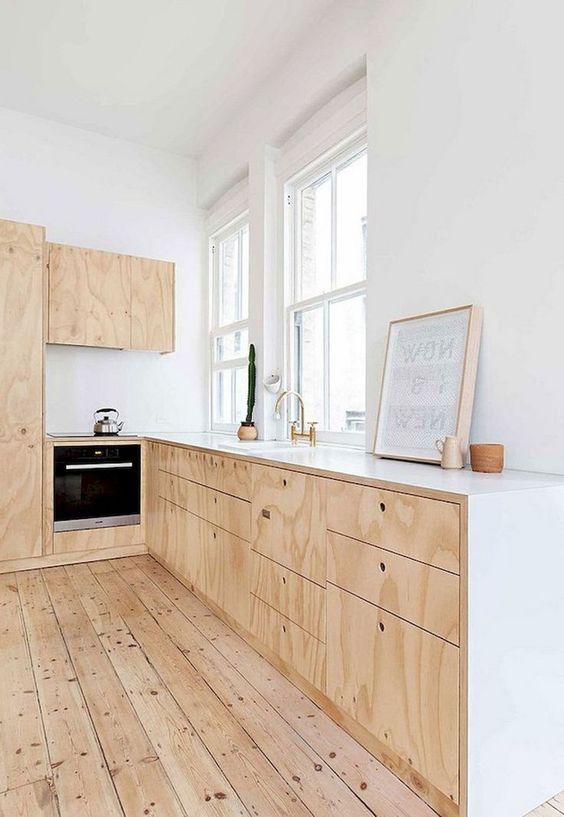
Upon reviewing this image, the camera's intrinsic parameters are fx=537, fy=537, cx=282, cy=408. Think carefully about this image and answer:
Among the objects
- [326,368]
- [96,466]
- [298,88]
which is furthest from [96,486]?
[298,88]

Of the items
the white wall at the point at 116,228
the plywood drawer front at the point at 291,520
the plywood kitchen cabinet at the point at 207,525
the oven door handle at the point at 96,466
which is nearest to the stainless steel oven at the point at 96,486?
the oven door handle at the point at 96,466

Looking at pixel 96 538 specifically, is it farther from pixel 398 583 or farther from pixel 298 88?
pixel 298 88

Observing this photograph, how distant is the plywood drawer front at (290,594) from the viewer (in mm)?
1908

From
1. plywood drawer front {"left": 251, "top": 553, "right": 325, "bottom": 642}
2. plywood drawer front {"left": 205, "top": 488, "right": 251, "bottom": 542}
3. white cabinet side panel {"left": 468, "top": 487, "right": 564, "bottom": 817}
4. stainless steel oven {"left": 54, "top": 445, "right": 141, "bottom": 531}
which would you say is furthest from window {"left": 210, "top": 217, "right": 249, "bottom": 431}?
white cabinet side panel {"left": 468, "top": 487, "right": 564, "bottom": 817}

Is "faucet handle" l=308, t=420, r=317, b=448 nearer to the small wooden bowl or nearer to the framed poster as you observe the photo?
the framed poster

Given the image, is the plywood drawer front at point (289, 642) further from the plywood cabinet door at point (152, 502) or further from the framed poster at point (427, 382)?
the plywood cabinet door at point (152, 502)

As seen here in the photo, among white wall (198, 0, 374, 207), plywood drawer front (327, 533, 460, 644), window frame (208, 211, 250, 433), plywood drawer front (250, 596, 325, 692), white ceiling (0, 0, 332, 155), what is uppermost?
white ceiling (0, 0, 332, 155)

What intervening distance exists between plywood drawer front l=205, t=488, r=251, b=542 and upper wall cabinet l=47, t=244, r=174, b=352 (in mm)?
1712

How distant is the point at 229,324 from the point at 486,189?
274 cm

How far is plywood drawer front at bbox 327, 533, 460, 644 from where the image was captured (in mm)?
1366

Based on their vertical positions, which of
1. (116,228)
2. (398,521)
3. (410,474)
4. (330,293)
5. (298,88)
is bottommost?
(398,521)

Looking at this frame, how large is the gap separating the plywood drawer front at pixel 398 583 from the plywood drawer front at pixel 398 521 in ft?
0.09

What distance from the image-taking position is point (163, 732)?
177 cm

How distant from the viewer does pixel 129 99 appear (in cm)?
379
